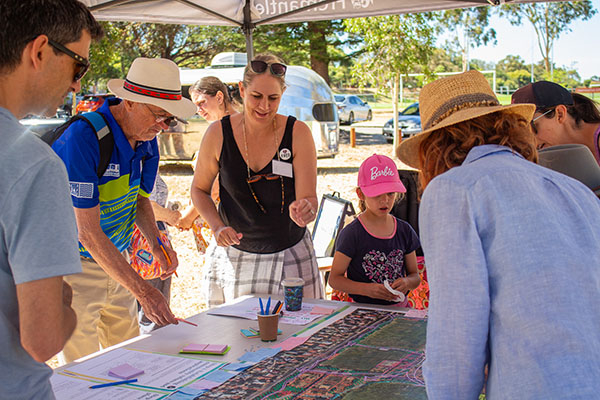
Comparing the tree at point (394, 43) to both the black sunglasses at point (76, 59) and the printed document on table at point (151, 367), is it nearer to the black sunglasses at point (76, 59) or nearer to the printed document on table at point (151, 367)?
the printed document on table at point (151, 367)

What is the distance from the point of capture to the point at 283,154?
2730 millimetres

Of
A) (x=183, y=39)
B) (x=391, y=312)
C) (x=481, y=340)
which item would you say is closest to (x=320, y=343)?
(x=391, y=312)

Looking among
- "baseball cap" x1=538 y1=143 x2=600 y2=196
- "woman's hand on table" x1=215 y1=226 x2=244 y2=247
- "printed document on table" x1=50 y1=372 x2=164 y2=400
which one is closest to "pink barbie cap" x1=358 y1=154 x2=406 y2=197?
"woman's hand on table" x1=215 y1=226 x2=244 y2=247

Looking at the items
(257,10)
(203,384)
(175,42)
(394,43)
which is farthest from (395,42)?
(203,384)

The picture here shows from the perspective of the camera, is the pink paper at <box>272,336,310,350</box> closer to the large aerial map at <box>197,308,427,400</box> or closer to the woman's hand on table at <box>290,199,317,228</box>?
the large aerial map at <box>197,308,427,400</box>

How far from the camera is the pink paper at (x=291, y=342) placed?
2.03 meters

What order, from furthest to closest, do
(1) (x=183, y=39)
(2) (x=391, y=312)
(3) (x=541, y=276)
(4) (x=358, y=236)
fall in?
(1) (x=183, y=39) < (4) (x=358, y=236) < (2) (x=391, y=312) < (3) (x=541, y=276)

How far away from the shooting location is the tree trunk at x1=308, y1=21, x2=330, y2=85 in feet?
61.9

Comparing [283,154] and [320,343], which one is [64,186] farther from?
[283,154]

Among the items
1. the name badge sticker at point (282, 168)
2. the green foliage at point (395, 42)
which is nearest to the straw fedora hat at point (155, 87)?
the name badge sticker at point (282, 168)

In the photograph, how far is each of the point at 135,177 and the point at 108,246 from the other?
427mm

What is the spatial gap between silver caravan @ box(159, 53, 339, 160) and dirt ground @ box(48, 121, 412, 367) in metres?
0.54

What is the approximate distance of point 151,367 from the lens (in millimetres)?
1876

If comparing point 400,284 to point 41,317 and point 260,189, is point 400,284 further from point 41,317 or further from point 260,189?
point 41,317
